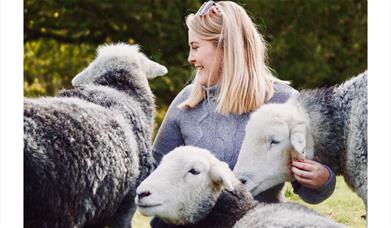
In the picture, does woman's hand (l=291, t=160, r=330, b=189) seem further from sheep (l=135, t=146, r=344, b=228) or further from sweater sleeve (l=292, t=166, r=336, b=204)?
sheep (l=135, t=146, r=344, b=228)

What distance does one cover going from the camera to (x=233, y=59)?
172 inches

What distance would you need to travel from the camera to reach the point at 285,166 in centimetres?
398

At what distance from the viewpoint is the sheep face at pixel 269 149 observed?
12.7 ft

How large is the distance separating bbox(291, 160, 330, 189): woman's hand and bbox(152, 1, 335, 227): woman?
0.67ft

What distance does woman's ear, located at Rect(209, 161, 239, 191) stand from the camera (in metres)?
3.62

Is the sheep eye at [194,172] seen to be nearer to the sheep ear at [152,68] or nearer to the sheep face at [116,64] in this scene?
the sheep face at [116,64]

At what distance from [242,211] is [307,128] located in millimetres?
691

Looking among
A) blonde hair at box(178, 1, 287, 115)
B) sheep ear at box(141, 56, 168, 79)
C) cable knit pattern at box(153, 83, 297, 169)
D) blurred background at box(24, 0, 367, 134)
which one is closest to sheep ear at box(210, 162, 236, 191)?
cable knit pattern at box(153, 83, 297, 169)

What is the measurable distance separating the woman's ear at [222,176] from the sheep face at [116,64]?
148 centimetres

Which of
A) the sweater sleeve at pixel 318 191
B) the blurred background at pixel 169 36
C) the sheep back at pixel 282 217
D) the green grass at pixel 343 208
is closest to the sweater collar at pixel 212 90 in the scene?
the sweater sleeve at pixel 318 191

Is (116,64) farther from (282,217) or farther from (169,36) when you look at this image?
(169,36)

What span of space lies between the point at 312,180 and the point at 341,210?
1.11m

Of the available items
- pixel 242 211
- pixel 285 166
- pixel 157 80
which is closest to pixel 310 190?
pixel 285 166

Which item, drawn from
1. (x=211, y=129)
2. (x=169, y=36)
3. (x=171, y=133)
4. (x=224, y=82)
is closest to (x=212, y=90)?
(x=224, y=82)
